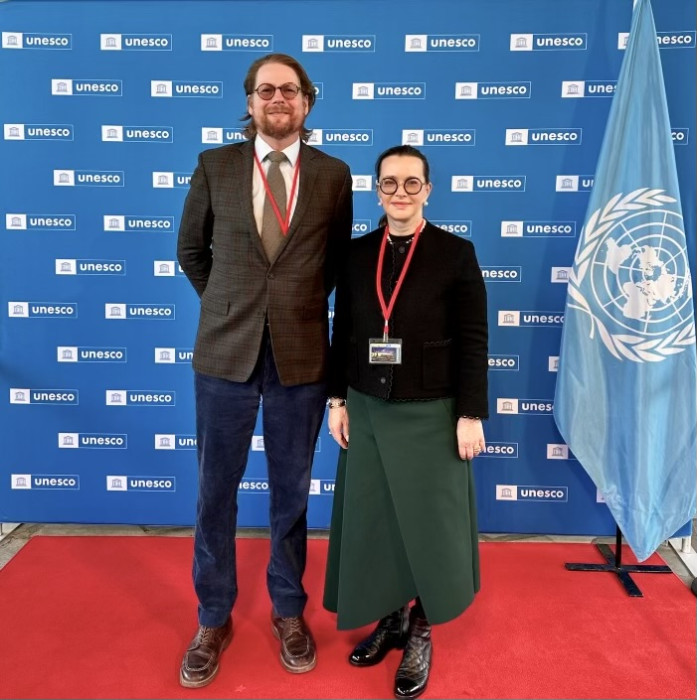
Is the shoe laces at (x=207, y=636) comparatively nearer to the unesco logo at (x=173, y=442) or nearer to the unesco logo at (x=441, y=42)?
the unesco logo at (x=173, y=442)

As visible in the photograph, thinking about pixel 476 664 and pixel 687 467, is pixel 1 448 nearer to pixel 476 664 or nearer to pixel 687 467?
pixel 476 664

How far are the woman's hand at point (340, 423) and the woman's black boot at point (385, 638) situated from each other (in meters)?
0.64

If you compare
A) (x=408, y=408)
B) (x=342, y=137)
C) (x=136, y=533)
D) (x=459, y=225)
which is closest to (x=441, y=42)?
(x=342, y=137)

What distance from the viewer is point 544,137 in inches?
108

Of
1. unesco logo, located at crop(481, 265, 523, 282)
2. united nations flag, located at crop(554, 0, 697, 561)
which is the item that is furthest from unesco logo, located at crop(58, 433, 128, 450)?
united nations flag, located at crop(554, 0, 697, 561)

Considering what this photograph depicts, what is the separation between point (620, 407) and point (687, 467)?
1.23ft

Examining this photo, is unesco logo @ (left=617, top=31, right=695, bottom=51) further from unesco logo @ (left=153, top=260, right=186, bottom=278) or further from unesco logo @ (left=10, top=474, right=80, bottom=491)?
unesco logo @ (left=10, top=474, right=80, bottom=491)

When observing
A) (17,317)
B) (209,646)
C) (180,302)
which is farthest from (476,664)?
(17,317)

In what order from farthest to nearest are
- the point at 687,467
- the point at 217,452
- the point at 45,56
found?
the point at 45,56, the point at 687,467, the point at 217,452

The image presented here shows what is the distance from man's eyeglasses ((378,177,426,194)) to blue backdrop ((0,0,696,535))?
1.17m

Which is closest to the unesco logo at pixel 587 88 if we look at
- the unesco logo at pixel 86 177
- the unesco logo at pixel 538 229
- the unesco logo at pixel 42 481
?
the unesco logo at pixel 538 229

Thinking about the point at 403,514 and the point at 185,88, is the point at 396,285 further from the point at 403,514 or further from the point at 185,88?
the point at 185,88

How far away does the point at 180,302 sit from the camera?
2.91m

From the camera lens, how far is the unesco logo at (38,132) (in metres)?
2.80
